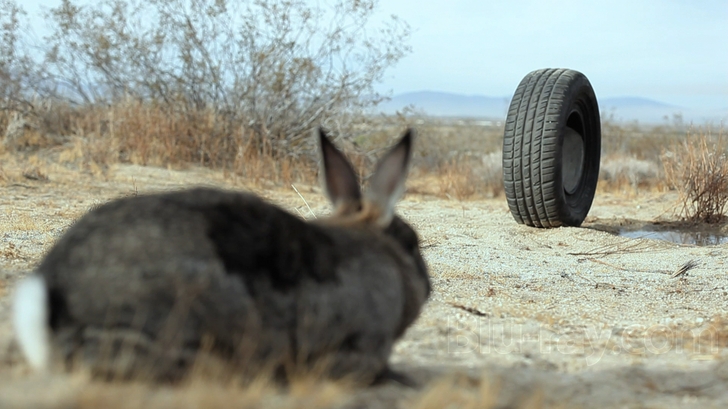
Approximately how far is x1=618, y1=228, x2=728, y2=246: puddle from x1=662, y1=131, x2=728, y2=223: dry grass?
1.19 ft

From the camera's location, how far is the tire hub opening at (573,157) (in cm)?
971

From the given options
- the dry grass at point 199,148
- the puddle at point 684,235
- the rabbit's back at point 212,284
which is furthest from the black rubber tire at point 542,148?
the rabbit's back at point 212,284

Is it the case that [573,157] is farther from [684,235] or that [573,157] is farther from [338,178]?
[338,178]

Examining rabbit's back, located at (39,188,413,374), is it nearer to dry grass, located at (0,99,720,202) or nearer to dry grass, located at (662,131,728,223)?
dry grass, located at (662,131,728,223)

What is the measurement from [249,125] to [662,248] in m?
8.31

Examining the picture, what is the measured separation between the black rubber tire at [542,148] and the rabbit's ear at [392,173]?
581 cm

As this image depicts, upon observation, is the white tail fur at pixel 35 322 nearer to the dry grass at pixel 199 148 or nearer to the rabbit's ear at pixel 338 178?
the rabbit's ear at pixel 338 178

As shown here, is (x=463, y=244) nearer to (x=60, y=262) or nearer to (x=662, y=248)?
(x=662, y=248)

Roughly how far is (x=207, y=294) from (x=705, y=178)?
29.5 ft

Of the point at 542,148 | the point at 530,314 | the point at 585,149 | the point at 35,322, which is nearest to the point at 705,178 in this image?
the point at 585,149

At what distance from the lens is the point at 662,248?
8055 mm

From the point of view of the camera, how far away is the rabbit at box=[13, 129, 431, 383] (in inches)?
94.7

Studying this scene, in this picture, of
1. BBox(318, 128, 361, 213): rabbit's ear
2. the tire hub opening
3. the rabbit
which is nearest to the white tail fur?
the rabbit

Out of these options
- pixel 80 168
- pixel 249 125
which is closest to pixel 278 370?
pixel 80 168
